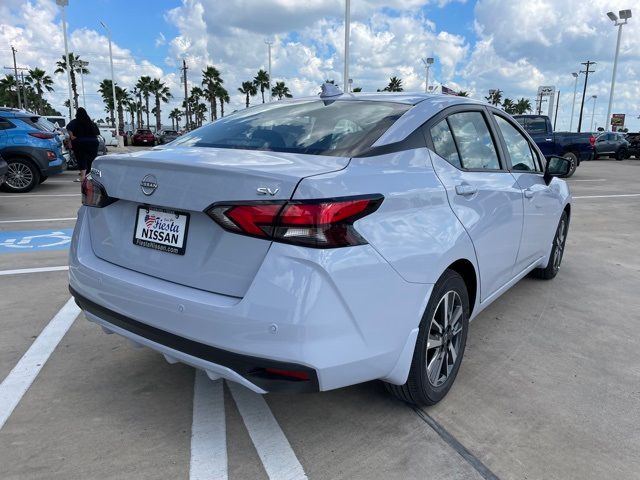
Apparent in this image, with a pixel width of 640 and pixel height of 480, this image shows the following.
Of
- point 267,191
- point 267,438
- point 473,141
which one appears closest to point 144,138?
point 473,141

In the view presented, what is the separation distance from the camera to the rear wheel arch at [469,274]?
9.06ft

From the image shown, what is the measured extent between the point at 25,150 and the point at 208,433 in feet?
33.7

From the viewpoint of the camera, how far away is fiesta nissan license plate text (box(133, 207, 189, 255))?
220 cm

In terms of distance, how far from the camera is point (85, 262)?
259 cm

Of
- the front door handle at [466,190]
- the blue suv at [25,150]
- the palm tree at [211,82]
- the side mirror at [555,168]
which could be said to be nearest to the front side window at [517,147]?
the side mirror at [555,168]

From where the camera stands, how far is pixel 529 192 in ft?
12.4

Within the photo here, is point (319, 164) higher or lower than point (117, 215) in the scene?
higher

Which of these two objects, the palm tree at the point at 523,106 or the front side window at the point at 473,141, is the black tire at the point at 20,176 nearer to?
the front side window at the point at 473,141

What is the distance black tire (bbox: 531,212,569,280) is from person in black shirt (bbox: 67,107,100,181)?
894cm

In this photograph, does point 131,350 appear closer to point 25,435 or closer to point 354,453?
point 25,435

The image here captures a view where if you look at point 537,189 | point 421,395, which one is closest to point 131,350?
point 421,395

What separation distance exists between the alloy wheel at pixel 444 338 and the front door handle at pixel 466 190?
0.54 metres

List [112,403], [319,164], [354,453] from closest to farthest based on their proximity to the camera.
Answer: [319,164]
[354,453]
[112,403]

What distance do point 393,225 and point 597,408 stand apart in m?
1.66
